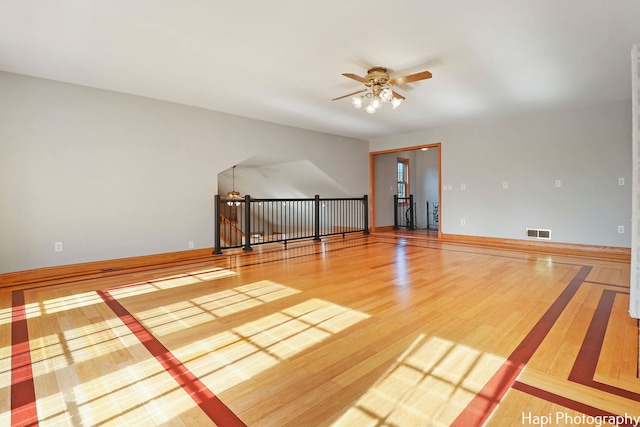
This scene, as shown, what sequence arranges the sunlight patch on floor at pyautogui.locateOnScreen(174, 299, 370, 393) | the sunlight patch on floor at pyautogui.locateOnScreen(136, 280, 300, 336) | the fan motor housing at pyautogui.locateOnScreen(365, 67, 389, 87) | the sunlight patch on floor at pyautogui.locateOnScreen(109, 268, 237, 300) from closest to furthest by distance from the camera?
the sunlight patch on floor at pyautogui.locateOnScreen(174, 299, 370, 393), the sunlight patch on floor at pyautogui.locateOnScreen(136, 280, 300, 336), the sunlight patch on floor at pyautogui.locateOnScreen(109, 268, 237, 300), the fan motor housing at pyautogui.locateOnScreen(365, 67, 389, 87)

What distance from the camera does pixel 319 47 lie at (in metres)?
3.23

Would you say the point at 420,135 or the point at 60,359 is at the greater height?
the point at 420,135

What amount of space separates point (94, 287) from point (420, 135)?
22.2ft

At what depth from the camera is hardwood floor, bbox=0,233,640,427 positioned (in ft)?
4.67

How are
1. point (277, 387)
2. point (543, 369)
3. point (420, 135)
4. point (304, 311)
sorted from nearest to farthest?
point (277, 387) → point (543, 369) → point (304, 311) → point (420, 135)

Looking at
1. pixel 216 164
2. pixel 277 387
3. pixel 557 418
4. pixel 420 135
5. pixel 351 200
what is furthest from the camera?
pixel 351 200

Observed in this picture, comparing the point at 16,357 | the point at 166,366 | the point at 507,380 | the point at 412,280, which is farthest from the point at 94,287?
the point at 507,380

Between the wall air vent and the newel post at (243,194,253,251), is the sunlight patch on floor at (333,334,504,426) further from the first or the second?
the wall air vent

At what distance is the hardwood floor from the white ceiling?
2.48m

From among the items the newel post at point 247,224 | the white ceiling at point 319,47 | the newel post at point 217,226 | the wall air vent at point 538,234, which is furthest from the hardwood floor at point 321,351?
the white ceiling at point 319,47

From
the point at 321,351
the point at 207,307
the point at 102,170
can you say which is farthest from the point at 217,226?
the point at 321,351

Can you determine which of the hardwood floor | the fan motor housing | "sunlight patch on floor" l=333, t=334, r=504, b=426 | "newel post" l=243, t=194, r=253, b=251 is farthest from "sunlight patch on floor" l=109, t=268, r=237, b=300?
the fan motor housing

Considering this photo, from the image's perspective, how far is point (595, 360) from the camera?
6.01 feet

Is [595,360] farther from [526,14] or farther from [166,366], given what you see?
[526,14]
